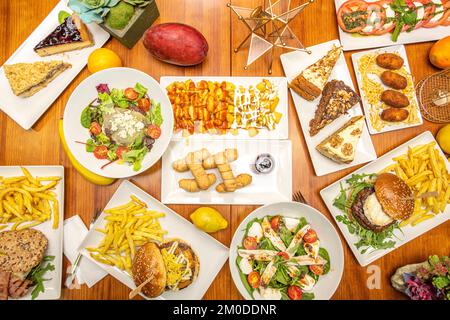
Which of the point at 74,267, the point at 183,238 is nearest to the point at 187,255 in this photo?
the point at 183,238

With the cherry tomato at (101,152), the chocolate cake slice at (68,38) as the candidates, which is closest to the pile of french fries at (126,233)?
the cherry tomato at (101,152)

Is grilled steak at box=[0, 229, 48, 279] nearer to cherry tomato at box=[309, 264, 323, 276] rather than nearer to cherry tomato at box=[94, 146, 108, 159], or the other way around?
cherry tomato at box=[94, 146, 108, 159]

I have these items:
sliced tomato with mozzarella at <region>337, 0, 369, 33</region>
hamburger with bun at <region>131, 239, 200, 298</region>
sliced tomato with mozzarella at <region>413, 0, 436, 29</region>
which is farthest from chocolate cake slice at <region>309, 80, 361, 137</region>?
hamburger with bun at <region>131, 239, 200, 298</region>

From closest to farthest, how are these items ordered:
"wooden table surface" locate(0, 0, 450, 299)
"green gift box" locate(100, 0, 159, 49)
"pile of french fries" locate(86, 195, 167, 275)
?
"green gift box" locate(100, 0, 159, 49)
"pile of french fries" locate(86, 195, 167, 275)
"wooden table surface" locate(0, 0, 450, 299)

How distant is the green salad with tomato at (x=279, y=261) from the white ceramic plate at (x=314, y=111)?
0.30 m

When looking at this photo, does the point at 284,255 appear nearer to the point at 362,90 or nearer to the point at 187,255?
the point at 187,255

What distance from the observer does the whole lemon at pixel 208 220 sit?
1.73 meters

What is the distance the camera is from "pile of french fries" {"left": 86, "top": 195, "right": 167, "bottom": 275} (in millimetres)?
1745

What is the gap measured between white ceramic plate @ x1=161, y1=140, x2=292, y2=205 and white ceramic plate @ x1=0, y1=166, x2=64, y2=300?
0.48m

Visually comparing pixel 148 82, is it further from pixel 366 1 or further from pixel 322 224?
pixel 366 1

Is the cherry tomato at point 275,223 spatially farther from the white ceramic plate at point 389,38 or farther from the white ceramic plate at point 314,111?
the white ceramic plate at point 389,38

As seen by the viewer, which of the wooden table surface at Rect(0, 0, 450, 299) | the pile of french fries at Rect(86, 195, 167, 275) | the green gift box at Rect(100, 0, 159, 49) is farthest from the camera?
the wooden table surface at Rect(0, 0, 450, 299)

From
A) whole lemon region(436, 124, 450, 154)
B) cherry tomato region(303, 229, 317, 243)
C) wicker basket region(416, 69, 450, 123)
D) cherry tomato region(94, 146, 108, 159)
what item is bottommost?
cherry tomato region(303, 229, 317, 243)
